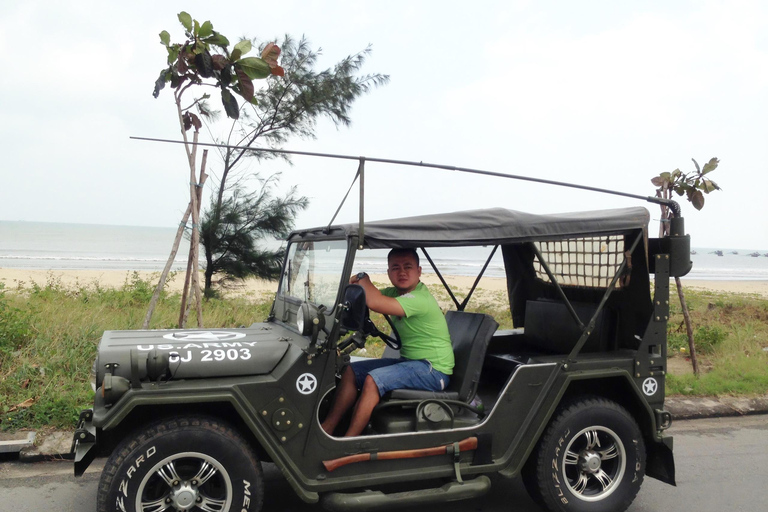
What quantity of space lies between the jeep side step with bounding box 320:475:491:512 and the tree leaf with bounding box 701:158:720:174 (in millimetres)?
5281

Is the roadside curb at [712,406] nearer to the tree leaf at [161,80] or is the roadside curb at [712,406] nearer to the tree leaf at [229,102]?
the tree leaf at [229,102]

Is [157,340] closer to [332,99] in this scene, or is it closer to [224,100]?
[224,100]

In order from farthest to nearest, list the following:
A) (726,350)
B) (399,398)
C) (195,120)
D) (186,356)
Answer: (726,350) < (195,120) < (399,398) < (186,356)

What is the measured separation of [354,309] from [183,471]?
1240mm

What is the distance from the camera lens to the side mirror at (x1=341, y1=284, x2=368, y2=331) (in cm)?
345

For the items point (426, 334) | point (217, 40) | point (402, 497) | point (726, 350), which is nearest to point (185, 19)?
point (217, 40)

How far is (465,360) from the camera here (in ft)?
13.3

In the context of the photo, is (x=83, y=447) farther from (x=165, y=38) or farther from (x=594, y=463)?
(x=165, y=38)

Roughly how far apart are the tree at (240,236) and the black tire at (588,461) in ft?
18.2

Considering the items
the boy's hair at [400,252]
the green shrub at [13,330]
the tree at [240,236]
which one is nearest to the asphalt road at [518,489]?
the boy's hair at [400,252]

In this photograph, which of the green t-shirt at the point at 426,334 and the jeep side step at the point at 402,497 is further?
the green t-shirt at the point at 426,334

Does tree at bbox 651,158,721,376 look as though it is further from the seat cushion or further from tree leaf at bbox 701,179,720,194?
the seat cushion

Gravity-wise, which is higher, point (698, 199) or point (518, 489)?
point (698, 199)

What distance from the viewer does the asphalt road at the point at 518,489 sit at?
3957 millimetres
